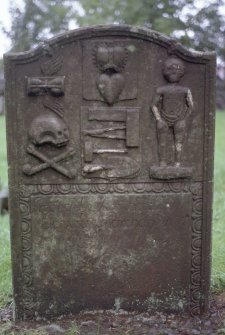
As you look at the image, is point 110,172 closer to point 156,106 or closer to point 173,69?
point 156,106

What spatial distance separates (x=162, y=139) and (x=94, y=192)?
0.62m

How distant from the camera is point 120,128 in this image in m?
3.33

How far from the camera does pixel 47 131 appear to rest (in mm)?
3229

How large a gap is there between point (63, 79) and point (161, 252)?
57.3 inches

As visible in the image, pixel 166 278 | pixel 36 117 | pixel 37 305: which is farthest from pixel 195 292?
pixel 36 117

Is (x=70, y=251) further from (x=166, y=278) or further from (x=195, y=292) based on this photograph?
(x=195, y=292)

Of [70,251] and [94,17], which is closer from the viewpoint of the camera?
[70,251]

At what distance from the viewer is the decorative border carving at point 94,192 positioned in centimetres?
336

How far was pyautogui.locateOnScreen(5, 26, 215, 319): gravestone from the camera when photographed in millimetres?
3238

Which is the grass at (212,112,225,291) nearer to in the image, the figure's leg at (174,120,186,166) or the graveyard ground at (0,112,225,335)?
the graveyard ground at (0,112,225,335)

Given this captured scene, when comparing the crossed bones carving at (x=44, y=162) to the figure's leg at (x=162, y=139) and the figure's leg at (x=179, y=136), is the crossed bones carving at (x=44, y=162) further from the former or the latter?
the figure's leg at (x=179, y=136)

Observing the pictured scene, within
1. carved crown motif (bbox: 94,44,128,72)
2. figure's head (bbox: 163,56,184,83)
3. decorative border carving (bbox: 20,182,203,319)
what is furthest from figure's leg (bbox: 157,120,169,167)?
carved crown motif (bbox: 94,44,128,72)

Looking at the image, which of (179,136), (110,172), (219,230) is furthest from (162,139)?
(219,230)

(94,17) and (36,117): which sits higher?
(94,17)
